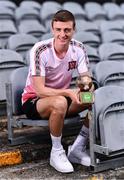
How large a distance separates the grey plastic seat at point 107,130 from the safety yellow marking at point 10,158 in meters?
0.64

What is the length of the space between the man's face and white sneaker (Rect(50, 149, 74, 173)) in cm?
90

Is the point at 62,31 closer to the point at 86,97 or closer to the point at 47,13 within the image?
the point at 86,97

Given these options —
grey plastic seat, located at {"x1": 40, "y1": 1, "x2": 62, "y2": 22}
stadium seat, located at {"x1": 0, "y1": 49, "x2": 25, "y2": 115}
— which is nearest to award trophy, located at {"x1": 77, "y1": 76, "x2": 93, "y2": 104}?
stadium seat, located at {"x1": 0, "y1": 49, "x2": 25, "y2": 115}

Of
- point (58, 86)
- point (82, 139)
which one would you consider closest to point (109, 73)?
point (58, 86)

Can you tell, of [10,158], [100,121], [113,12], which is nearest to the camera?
[100,121]

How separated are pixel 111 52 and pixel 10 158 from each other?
288 centimetres

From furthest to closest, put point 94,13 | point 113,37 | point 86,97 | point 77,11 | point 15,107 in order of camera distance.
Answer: point 94,13
point 77,11
point 113,37
point 15,107
point 86,97

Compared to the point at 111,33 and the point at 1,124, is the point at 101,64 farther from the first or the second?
the point at 111,33

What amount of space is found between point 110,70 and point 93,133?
1.38 metres

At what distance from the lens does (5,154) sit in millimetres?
3635

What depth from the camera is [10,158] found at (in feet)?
12.0

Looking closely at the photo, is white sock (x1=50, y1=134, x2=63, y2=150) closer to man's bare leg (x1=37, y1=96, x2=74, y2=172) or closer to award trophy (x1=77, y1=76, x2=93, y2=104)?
man's bare leg (x1=37, y1=96, x2=74, y2=172)

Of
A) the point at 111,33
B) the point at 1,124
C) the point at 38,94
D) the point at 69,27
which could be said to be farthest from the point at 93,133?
the point at 111,33

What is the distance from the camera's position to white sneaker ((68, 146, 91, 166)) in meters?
3.64
